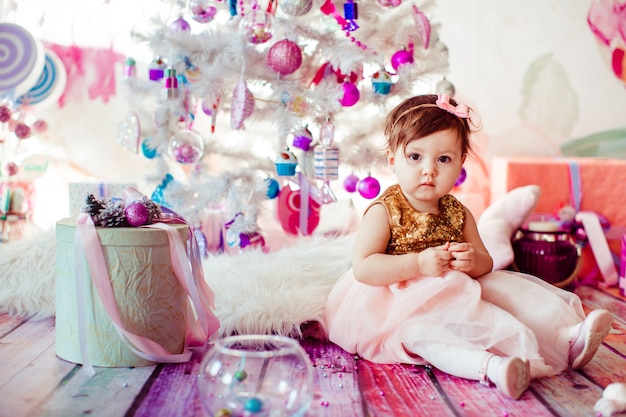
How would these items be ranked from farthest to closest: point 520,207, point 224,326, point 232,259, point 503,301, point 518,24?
1. point 518,24
2. point 520,207
3. point 232,259
4. point 224,326
5. point 503,301

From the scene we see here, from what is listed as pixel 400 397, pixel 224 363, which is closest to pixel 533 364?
pixel 400 397

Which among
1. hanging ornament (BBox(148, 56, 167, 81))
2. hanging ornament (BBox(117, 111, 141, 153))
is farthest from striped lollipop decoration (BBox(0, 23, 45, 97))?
hanging ornament (BBox(148, 56, 167, 81))

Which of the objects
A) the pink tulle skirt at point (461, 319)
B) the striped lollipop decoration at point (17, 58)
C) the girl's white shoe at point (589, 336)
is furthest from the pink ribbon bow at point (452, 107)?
the striped lollipop decoration at point (17, 58)

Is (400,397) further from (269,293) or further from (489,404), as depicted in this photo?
(269,293)

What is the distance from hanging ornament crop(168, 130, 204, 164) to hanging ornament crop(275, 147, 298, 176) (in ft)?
A: 0.87

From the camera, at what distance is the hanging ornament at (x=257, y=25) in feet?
6.32

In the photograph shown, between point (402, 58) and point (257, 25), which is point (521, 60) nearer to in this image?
point (402, 58)

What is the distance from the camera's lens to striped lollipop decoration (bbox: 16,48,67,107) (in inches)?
111

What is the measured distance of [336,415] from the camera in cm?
116

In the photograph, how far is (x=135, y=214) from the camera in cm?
139

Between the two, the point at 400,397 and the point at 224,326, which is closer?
the point at 400,397

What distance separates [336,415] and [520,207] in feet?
4.62

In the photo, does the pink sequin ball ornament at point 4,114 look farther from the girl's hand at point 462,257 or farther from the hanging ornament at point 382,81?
the girl's hand at point 462,257

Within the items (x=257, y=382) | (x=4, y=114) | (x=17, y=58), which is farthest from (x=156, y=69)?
(x=257, y=382)
